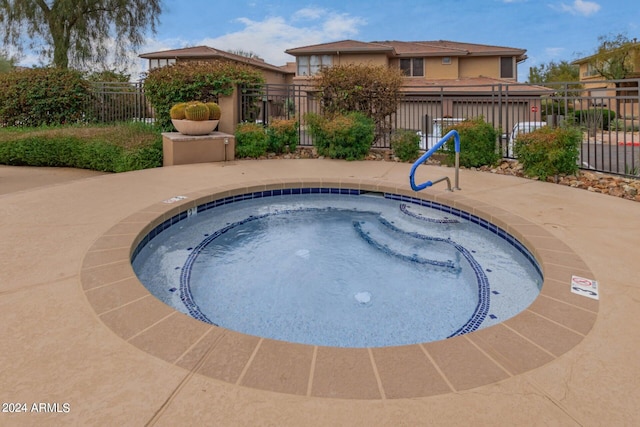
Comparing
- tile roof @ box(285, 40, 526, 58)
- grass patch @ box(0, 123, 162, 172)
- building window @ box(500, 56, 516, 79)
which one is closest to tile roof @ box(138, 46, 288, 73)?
tile roof @ box(285, 40, 526, 58)

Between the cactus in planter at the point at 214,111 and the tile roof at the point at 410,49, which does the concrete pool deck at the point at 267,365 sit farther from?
the tile roof at the point at 410,49

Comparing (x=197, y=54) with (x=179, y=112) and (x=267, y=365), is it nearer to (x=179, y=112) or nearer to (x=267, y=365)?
(x=179, y=112)

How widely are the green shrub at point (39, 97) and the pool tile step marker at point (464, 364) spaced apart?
12.4 meters

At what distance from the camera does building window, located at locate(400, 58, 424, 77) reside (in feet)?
89.4

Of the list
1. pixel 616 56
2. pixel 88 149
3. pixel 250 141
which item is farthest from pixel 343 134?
pixel 616 56

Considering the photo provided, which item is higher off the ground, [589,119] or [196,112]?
[589,119]

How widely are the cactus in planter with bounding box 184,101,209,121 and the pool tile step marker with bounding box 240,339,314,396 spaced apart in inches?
263

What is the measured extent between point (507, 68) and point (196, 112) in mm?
25676

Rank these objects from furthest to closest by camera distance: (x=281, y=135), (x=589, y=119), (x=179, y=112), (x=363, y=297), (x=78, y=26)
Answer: (x=78, y=26)
(x=589, y=119)
(x=281, y=135)
(x=179, y=112)
(x=363, y=297)

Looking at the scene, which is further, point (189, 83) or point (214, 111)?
point (189, 83)

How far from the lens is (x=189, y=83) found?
9094 millimetres

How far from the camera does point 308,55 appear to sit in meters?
26.6

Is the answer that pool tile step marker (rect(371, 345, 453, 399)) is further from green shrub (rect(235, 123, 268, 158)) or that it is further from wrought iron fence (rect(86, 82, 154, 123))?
wrought iron fence (rect(86, 82, 154, 123))

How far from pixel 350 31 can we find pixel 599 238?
3163cm
